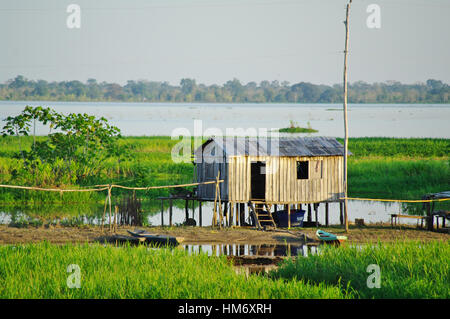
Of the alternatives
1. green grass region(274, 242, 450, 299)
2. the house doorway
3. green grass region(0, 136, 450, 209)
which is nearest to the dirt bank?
green grass region(274, 242, 450, 299)

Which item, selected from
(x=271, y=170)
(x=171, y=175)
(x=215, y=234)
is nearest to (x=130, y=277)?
(x=215, y=234)

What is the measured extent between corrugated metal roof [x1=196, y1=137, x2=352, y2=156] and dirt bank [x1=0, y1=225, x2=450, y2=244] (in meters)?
3.06

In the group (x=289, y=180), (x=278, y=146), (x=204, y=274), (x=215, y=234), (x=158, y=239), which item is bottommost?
(x=215, y=234)

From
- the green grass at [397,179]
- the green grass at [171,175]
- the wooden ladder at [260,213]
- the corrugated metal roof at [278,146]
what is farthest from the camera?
the green grass at [397,179]

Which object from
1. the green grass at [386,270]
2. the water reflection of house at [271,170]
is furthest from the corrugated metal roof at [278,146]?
the green grass at [386,270]

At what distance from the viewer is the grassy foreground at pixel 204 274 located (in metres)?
11.2

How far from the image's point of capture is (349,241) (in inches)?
727

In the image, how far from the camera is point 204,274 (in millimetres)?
12953

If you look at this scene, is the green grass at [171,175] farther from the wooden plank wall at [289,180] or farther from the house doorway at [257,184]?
the wooden plank wall at [289,180]

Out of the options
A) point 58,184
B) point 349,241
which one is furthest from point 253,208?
point 58,184

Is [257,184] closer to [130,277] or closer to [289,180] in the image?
[289,180]

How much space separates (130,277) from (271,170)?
10370 mm
